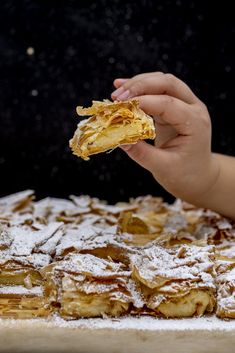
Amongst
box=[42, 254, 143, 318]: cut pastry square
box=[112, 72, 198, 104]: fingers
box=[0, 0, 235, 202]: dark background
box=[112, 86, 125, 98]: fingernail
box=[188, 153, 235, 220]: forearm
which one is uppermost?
box=[0, 0, 235, 202]: dark background

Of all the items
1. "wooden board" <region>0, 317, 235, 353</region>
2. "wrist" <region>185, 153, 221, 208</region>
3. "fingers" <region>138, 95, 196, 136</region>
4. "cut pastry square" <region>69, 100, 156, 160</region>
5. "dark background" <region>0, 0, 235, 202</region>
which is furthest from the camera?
"dark background" <region>0, 0, 235, 202</region>

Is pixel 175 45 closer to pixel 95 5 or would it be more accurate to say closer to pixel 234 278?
pixel 95 5

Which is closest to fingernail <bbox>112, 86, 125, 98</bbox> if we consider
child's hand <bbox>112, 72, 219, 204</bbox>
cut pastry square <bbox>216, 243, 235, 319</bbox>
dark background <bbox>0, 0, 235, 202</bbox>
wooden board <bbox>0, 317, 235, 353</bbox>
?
child's hand <bbox>112, 72, 219, 204</bbox>

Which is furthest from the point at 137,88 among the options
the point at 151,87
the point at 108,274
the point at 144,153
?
the point at 108,274

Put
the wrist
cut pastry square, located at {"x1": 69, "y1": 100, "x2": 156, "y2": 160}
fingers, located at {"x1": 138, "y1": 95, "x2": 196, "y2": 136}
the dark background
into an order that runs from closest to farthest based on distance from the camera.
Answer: cut pastry square, located at {"x1": 69, "y1": 100, "x2": 156, "y2": 160}, fingers, located at {"x1": 138, "y1": 95, "x2": 196, "y2": 136}, the wrist, the dark background

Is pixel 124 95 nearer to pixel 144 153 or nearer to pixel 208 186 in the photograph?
pixel 144 153

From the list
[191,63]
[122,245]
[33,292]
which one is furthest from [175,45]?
[33,292]

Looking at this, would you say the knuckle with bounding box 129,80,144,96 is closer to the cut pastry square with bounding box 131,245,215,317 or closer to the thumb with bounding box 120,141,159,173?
the thumb with bounding box 120,141,159,173

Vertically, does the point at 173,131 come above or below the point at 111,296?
above
